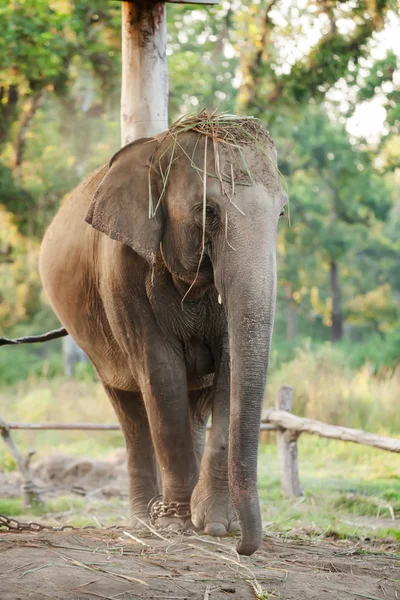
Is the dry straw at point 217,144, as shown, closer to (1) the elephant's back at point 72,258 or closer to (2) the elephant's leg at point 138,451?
(1) the elephant's back at point 72,258

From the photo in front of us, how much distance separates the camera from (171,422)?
5.42 m

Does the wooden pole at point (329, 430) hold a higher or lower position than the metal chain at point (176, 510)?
lower

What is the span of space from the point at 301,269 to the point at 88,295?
27096 millimetres

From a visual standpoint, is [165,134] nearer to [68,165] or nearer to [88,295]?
[88,295]

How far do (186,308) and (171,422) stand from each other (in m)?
0.67

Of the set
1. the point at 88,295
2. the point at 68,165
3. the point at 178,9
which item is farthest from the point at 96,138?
the point at 88,295

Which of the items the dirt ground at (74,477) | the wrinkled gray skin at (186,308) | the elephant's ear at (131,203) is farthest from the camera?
the dirt ground at (74,477)

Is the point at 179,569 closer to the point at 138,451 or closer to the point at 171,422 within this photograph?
the point at 171,422

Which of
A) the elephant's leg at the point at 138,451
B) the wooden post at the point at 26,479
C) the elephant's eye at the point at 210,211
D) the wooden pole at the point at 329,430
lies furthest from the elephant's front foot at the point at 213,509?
the wooden post at the point at 26,479

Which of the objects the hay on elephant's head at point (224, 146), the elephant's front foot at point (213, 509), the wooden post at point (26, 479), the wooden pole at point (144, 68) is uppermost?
the wooden pole at point (144, 68)

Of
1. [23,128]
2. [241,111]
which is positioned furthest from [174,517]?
[23,128]

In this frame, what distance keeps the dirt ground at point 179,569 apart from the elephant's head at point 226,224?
266 mm

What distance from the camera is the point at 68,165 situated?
23.9 meters

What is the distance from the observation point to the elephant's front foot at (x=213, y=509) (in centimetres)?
522
